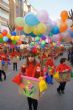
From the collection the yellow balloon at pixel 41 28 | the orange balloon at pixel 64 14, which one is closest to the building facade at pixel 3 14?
the orange balloon at pixel 64 14

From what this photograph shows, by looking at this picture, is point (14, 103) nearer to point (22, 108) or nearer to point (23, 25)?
point (22, 108)

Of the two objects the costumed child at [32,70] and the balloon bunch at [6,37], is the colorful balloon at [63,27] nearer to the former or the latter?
the costumed child at [32,70]

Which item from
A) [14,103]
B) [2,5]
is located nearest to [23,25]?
[14,103]

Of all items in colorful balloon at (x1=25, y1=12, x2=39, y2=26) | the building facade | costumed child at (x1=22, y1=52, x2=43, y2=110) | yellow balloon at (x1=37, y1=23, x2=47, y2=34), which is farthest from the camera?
the building facade

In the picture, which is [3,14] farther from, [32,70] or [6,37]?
[32,70]

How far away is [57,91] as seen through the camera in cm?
1338

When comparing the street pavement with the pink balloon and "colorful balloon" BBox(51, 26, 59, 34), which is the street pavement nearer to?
"colorful balloon" BBox(51, 26, 59, 34)

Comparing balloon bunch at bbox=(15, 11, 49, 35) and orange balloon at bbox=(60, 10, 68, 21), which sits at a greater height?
orange balloon at bbox=(60, 10, 68, 21)

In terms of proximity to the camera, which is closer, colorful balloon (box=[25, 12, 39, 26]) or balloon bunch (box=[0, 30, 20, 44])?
colorful balloon (box=[25, 12, 39, 26])

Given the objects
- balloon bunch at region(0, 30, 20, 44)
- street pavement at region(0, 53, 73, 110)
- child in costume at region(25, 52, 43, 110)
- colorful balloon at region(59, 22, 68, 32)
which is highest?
colorful balloon at region(59, 22, 68, 32)

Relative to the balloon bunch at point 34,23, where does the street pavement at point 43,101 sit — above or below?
below

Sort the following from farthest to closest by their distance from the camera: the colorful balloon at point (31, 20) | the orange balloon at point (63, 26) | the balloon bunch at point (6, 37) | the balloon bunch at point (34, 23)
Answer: the balloon bunch at point (6, 37)
the orange balloon at point (63, 26)
the balloon bunch at point (34, 23)
the colorful balloon at point (31, 20)

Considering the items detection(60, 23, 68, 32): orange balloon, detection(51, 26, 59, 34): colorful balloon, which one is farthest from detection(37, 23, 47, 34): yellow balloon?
detection(60, 23, 68, 32): orange balloon

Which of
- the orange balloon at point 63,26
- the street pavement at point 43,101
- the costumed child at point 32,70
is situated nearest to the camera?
the costumed child at point 32,70
